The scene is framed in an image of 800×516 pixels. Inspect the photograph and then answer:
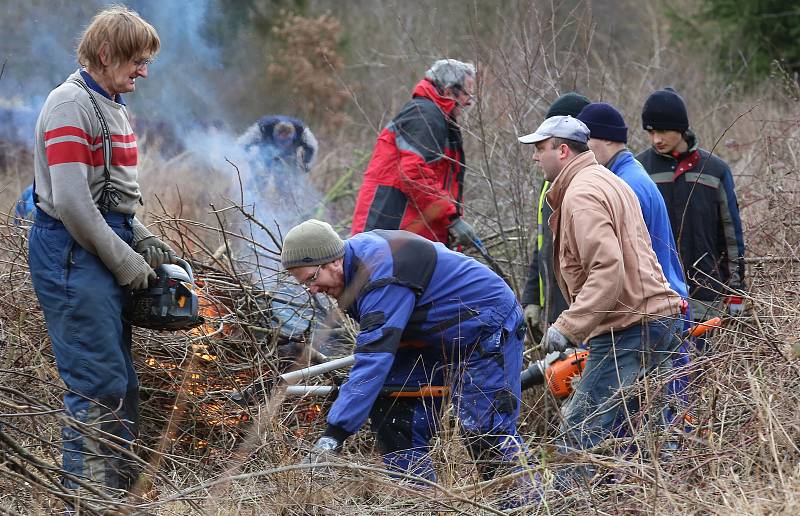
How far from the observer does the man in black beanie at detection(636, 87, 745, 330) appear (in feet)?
18.8

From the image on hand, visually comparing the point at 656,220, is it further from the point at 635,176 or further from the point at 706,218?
the point at 706,218

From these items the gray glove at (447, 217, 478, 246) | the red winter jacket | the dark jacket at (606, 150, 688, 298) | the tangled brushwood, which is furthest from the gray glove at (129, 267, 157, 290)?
the gray glove at (447, 217, 478, 246)

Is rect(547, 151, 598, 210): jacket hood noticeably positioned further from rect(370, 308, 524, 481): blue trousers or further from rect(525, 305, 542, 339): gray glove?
rect(525, 305, 542, 339): gray glove

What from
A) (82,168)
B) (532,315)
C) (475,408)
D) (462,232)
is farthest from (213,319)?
(462,232)

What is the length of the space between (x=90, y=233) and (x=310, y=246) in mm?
869

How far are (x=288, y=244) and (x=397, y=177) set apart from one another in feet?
8.79

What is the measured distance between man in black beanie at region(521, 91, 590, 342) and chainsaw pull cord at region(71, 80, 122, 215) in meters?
2.67

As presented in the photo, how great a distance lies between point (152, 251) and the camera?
4293 millimetres

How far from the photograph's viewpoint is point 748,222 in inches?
292

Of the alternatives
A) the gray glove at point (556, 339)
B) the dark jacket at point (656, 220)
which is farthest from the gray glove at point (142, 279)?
the dark jacket at point (656, 220)

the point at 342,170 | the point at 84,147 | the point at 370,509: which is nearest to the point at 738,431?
the point at 370,509

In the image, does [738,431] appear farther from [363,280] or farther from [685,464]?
[363,280]

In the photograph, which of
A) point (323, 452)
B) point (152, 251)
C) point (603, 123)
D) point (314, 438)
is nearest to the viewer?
point (323, 452)

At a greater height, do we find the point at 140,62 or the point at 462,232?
the point at 140,62
